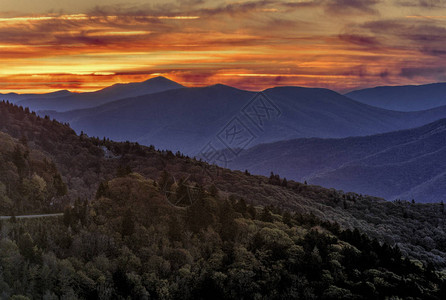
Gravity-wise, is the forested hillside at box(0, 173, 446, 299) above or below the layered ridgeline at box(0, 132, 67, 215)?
below

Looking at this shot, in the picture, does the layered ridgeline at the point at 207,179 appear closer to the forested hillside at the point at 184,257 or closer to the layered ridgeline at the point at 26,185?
the layered ridgeline at the point at 26,185

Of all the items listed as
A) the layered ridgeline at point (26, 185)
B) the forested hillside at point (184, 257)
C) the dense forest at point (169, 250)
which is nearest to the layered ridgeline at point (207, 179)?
the layered ridgeline at point (26, 185)

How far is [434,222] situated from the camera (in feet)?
435

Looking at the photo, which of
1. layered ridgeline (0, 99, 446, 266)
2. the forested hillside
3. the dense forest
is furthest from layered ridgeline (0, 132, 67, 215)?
layered ridgeline (0, 99, 446, 266)

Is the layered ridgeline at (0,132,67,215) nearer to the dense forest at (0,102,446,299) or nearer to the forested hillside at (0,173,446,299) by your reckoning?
the dense forest at (0,102,446,299)

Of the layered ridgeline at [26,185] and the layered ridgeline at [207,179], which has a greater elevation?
the layered ridgeline at [26,185]

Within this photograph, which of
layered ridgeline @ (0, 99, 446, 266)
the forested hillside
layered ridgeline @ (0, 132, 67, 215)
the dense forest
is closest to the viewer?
the forested hillside

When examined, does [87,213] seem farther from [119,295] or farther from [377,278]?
[377,278]

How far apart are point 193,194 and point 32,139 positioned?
58.3 m

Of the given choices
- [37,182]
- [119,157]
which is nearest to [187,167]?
[119,157]

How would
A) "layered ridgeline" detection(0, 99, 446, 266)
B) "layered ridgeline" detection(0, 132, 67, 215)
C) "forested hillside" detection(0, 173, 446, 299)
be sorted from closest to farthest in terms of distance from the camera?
1. "forested hillside" detection(0, 173, 446, 299)
2. "layered ridgeline" detection(0, 132, 67, 215)
3. "layered ridgeline" detection(0, 99, 446, 266)

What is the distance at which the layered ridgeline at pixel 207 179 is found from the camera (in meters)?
102

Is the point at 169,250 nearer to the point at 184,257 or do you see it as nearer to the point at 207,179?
the point at 184,257

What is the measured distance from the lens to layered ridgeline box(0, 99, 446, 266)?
10194 cm
